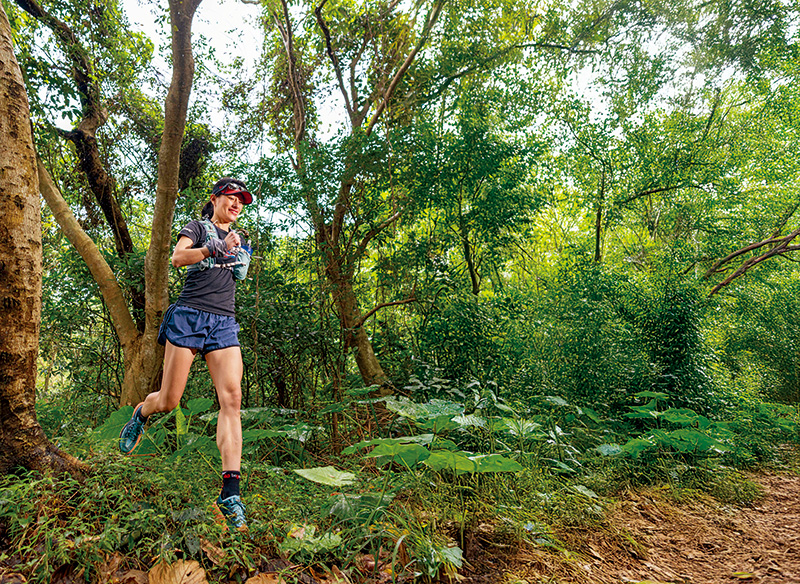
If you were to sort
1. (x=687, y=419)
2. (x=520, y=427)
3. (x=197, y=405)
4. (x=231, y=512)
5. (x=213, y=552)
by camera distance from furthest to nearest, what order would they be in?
(x=687, y=419), (x=520, y=427), (x=197, y=405), (x=231, y=512), (x=213, y=552)

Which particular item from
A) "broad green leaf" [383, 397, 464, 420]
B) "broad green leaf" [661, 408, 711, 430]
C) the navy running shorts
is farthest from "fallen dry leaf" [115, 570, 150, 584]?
"broad green leaf" [661, 408, 711, 430]

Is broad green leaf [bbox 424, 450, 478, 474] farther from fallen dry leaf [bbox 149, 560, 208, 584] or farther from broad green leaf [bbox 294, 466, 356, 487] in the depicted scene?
fallen dry leaf [bbox 149, 560, 208, 584]

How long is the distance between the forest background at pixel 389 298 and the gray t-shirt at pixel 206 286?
0.64 metres

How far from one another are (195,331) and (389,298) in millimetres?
3476

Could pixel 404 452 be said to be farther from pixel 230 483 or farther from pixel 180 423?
pixel 180 423

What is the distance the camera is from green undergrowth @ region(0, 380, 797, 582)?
1824mm

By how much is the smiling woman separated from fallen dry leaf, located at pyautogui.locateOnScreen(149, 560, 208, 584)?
0.68 meters

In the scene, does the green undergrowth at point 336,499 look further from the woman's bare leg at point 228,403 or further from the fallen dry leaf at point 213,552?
the woman's bare leg at point 228,403

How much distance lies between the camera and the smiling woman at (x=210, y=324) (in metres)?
2.56

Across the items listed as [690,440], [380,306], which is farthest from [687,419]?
[380,306]

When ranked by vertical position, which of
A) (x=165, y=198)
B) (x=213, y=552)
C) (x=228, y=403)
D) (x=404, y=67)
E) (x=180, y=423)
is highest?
(x=404, y=67)

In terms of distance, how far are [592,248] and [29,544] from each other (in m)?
9.40

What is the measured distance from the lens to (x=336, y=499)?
2219mm

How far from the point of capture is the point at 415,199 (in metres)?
5.41
